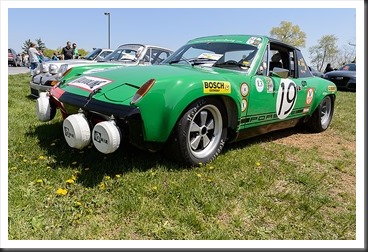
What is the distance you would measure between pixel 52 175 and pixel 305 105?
11.8 feet

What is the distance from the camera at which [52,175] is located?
2.72 metres

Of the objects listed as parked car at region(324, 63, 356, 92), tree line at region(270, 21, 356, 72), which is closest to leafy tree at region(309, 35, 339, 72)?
tree line at region(270, 21, 356, 72)

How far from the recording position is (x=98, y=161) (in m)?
3.08

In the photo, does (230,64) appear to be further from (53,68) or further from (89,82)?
(53,68)

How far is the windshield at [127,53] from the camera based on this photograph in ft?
24.1

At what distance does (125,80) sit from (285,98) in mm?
2207

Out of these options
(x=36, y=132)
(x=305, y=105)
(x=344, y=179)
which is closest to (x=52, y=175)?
(x=36, y=132)

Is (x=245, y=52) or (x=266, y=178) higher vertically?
(x=245, y=52)

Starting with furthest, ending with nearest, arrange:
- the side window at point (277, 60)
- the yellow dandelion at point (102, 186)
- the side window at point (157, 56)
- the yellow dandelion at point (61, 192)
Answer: the side window at point (157, 56) < the side window at point (277, 60) < the yellow dandelion at point (102, 186) < the yellow dandelion at point (61, 192)

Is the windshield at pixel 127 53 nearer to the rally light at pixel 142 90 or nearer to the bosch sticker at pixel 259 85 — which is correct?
the bosch sticker at pixel 259 85

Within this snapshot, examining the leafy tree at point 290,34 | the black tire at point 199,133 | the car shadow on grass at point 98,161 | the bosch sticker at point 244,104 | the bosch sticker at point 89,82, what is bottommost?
the car shadow on grass at point 98,161

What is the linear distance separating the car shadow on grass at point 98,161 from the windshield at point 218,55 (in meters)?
1.32

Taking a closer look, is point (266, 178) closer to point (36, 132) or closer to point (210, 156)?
point (210, 156)

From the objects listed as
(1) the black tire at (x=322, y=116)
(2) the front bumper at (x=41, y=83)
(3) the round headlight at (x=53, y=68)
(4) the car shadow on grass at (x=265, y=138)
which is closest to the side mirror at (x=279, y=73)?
(4) the car shadow on grass at (x=265, y=138)
